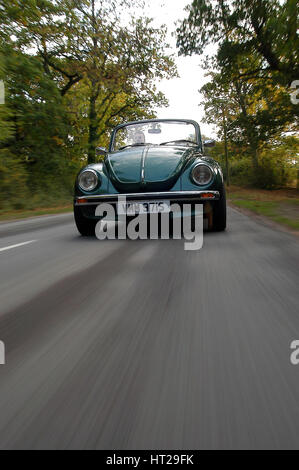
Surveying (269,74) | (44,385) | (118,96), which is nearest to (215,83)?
(269,74)

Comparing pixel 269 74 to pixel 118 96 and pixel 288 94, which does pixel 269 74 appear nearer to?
pixel 288 94

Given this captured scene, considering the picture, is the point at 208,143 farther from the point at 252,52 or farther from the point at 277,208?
the point at 252,52

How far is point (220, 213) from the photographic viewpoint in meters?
4.54

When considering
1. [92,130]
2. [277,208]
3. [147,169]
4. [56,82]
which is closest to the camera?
[147,169]

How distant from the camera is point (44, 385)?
117 centimetres

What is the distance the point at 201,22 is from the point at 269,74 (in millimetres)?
3941

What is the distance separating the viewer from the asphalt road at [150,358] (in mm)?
934

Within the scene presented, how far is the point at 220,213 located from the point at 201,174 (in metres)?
0.56

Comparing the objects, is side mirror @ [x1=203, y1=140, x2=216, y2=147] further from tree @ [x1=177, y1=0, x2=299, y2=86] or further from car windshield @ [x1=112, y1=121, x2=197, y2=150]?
tree @ [x1=177, y1=0, x2=299, y2=86]

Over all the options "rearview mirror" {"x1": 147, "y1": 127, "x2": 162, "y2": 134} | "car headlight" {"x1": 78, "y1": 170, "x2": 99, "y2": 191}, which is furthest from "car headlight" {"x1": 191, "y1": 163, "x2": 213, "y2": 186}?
"rearview mirror" {"x1": 147, "y1": 127, "x2": 162, "y2": 134}

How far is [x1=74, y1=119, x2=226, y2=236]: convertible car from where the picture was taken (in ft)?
14.0

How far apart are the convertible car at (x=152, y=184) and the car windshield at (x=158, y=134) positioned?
3.55ft

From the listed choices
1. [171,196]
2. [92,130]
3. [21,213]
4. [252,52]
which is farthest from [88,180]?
[92,130]

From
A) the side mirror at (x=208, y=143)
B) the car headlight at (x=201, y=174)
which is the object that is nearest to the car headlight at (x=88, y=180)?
the car headlight at (x=201, y=174)
